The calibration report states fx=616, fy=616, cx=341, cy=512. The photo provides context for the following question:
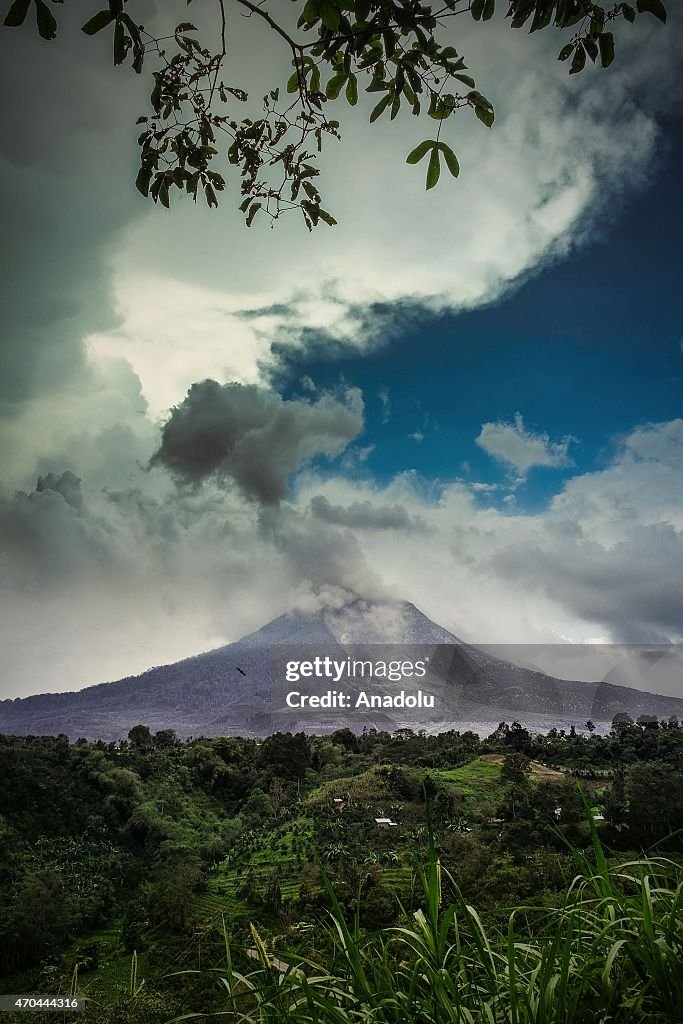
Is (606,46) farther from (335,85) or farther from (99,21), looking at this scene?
(99,21)

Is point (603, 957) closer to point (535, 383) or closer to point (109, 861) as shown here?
point (109, 861)

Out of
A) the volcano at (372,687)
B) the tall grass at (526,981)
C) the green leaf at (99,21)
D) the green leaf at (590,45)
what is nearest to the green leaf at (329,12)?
the green leaf at (99,21)

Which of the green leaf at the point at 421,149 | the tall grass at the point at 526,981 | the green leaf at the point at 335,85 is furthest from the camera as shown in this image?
the green leaf at the point at 335,85

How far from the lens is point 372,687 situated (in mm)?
6340

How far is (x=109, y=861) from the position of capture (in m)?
5.29

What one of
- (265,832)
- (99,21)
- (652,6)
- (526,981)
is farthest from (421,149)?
(265,832)

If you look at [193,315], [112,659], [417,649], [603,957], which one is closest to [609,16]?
[603,957]

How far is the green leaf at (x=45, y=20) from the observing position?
3.08ft

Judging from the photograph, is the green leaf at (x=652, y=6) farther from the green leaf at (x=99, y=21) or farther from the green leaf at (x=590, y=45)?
the green leaf at (x=99, y=21)

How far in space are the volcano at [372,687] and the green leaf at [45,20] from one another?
18.8 feet

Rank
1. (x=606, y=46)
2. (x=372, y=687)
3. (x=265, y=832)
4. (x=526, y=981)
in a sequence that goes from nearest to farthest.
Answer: (x=526, y=981) → (x=606, y=46) → (x=265, y=832) → (x=372, y=687)

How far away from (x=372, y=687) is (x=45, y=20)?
6.01 m

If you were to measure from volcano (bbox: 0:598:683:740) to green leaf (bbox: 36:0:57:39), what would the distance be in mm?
5741

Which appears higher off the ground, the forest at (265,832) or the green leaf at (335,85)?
the green leaf at (335,85)
